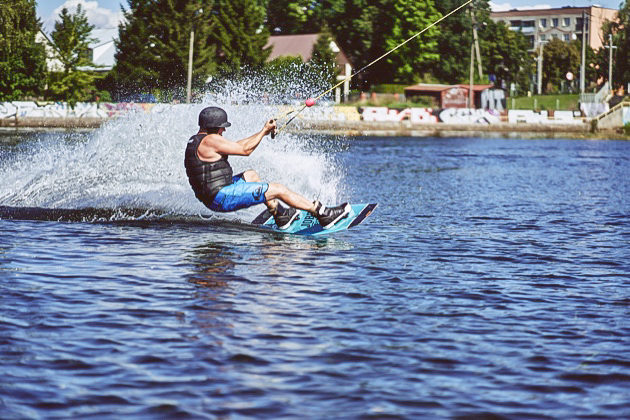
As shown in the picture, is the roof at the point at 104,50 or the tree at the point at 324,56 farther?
the roof at the point at 104,50

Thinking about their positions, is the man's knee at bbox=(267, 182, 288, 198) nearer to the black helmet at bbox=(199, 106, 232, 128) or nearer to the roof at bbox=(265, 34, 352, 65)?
the black helmet at bbox=(199, 106, 232, 128)

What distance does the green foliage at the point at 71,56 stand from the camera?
6825 centimetres

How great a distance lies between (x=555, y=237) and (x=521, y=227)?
1525 mm

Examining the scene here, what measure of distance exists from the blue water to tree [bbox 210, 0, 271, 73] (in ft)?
218

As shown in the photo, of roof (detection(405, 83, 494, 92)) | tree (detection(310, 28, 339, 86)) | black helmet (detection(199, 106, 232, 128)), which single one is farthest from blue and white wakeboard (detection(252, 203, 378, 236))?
roof (detection(405, 83, 494, 92))

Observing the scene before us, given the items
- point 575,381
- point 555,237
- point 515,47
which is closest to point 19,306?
point 575,381

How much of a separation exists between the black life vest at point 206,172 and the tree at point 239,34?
7008 centimetres

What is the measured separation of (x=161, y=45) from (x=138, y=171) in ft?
194

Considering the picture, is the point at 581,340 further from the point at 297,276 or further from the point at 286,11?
the point at 286,11

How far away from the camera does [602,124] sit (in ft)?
282

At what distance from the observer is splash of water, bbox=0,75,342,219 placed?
17078 mm

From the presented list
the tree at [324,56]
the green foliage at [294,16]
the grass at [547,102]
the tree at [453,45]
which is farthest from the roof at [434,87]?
the green foliage at [294,16]

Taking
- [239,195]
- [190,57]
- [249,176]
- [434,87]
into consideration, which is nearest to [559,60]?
[434,87]

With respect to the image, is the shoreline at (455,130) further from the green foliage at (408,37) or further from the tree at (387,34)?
the green foliage at (408,37)
